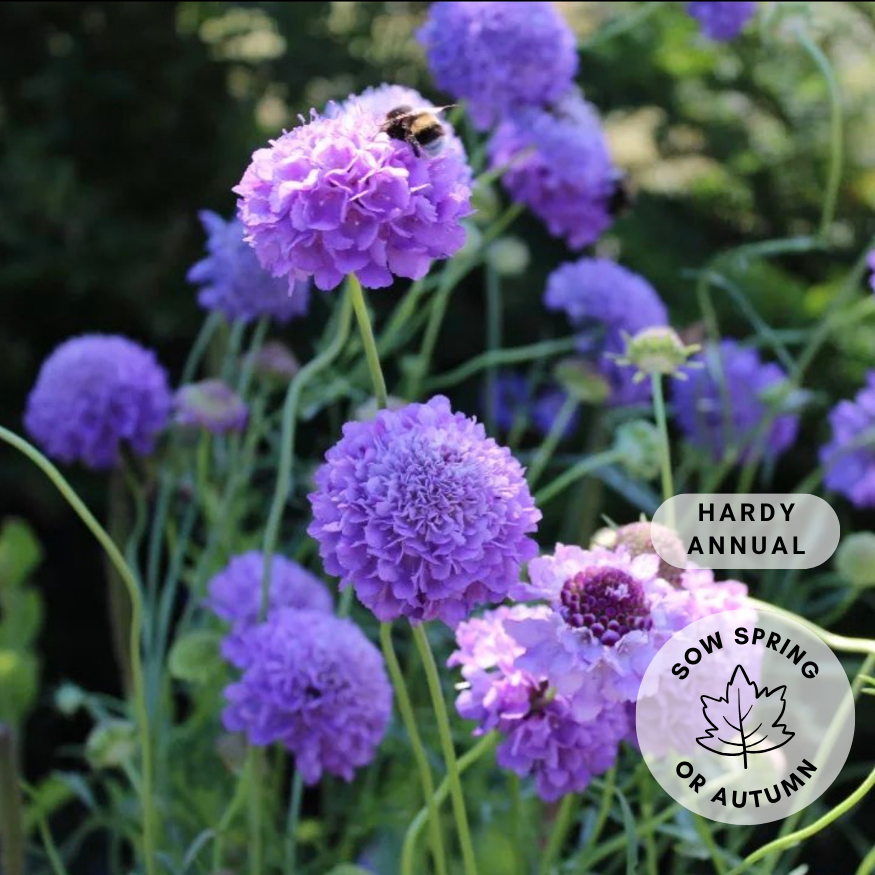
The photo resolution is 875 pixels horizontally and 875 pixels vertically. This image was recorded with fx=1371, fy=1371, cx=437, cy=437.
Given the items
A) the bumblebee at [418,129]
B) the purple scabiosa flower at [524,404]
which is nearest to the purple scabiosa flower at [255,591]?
the bumblebee at [418,129]

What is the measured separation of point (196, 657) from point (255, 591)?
0.06 metres

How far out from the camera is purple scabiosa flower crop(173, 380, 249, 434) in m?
1.01

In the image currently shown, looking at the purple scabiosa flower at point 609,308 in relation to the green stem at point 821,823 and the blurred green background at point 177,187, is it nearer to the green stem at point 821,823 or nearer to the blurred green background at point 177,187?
the blurred green background at point 177,187

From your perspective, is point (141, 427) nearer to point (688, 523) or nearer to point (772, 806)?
point (688, 523)

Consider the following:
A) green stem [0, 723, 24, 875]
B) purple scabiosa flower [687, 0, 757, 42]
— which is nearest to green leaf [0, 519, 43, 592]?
green stem [0, 723, 24, 875]

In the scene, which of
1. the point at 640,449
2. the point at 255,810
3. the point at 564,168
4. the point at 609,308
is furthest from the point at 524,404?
the point at 255,810

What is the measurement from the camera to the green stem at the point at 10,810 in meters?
0.76

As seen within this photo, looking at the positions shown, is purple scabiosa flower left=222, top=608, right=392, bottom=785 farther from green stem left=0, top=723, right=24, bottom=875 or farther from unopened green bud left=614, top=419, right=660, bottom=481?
A: unopened green bud left=614, top=419, right=660, bottom=481

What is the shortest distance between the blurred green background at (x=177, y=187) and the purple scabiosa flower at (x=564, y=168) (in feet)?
1.41

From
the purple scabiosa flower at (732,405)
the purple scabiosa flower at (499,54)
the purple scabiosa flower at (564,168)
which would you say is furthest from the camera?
the purple scabiosa flower at (732,405)

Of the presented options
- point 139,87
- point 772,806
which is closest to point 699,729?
point 772,806

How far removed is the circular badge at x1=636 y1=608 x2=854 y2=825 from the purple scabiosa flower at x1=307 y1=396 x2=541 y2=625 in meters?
0.09

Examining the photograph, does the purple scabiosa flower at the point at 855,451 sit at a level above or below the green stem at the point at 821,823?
above

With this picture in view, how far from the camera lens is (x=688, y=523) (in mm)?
923
